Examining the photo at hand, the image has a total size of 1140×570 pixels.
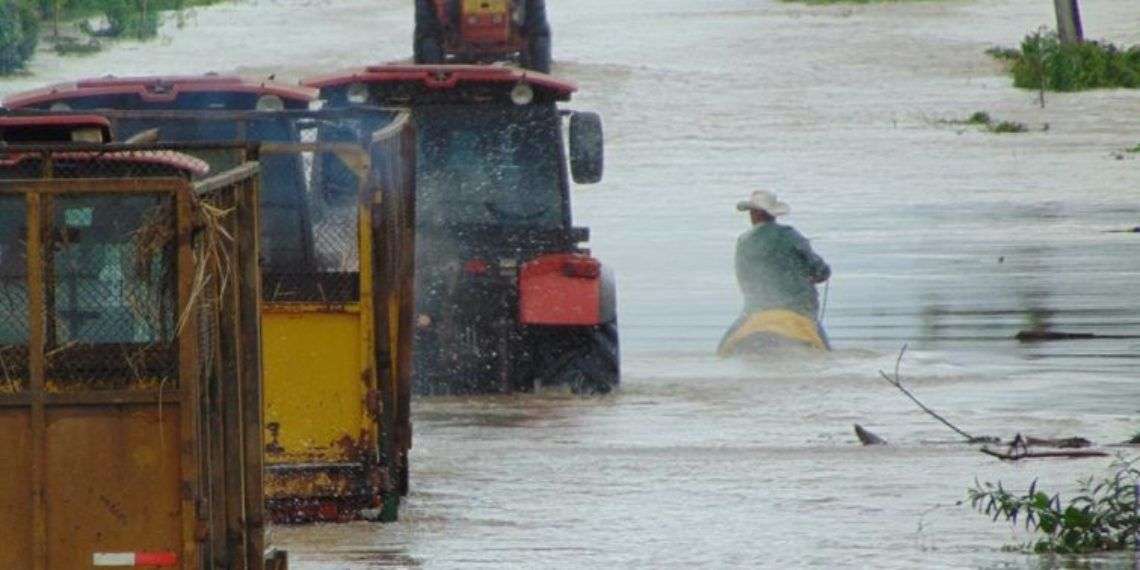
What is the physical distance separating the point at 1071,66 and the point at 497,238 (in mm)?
32890

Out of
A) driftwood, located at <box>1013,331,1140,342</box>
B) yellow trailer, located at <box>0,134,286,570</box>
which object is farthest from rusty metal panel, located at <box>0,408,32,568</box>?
driftwood, located at <box>1013,331,1140,342</box>

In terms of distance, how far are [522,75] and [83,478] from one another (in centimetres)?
987

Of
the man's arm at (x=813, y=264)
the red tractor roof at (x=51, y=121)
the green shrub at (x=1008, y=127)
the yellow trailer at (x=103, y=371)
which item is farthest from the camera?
the green shrub at (x=1008, y=127)

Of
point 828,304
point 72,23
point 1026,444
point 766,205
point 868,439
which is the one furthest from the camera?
point 72,23

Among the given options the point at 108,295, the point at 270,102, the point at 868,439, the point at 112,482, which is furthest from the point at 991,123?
the point at 112,482

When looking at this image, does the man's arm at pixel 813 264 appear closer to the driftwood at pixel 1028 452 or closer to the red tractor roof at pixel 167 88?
the driftwood at pixel 1028 452

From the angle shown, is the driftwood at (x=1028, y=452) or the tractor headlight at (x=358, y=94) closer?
the driftwood at (x=1028, y=452)

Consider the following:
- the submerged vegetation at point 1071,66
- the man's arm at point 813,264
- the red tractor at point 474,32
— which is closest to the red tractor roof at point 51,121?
the man's arm at point 813,264

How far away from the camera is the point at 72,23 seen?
2336 inches

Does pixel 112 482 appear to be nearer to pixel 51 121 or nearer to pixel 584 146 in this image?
pixel 51 121

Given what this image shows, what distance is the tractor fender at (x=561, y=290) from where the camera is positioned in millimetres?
17312

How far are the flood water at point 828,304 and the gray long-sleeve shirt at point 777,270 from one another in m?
0.40

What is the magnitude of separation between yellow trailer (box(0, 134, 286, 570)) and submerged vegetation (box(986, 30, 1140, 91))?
134ft

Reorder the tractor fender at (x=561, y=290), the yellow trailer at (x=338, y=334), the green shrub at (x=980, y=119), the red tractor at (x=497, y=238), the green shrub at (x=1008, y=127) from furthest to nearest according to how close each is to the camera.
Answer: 1. the green shrub at (x=980, y=119)
2. the green shrub at (x=1008, y=127)
3. the red tractor at (x=497, y=238)
4. the tractor fender at (x=561, y=290)
5. the yellow trailer at (x=338, y=334)
